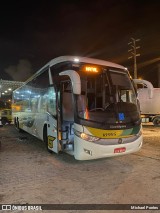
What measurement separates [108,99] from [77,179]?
2616 mm

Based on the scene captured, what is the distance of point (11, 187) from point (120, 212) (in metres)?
2.68

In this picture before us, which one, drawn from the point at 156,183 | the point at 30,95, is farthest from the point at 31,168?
the point at 30,95

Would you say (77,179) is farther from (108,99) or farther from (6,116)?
(6,116)

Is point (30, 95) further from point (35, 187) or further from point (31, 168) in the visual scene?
point (35, 187)

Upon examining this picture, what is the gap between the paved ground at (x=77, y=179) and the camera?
505cm

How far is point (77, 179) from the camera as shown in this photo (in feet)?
20.7

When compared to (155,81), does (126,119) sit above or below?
below

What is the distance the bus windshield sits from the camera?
714cm

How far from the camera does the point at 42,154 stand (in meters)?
9.40

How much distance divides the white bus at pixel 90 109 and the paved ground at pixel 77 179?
517mm

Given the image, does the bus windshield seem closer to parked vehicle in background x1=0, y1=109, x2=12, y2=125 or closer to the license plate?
the license plate

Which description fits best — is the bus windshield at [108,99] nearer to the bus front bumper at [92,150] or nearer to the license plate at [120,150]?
the bus front bumper at [92,150]

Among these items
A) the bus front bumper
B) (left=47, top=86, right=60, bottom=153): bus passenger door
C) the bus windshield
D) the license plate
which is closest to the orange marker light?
the bus windshield

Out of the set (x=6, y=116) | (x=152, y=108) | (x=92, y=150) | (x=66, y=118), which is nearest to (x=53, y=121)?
(x=66, y=118)
